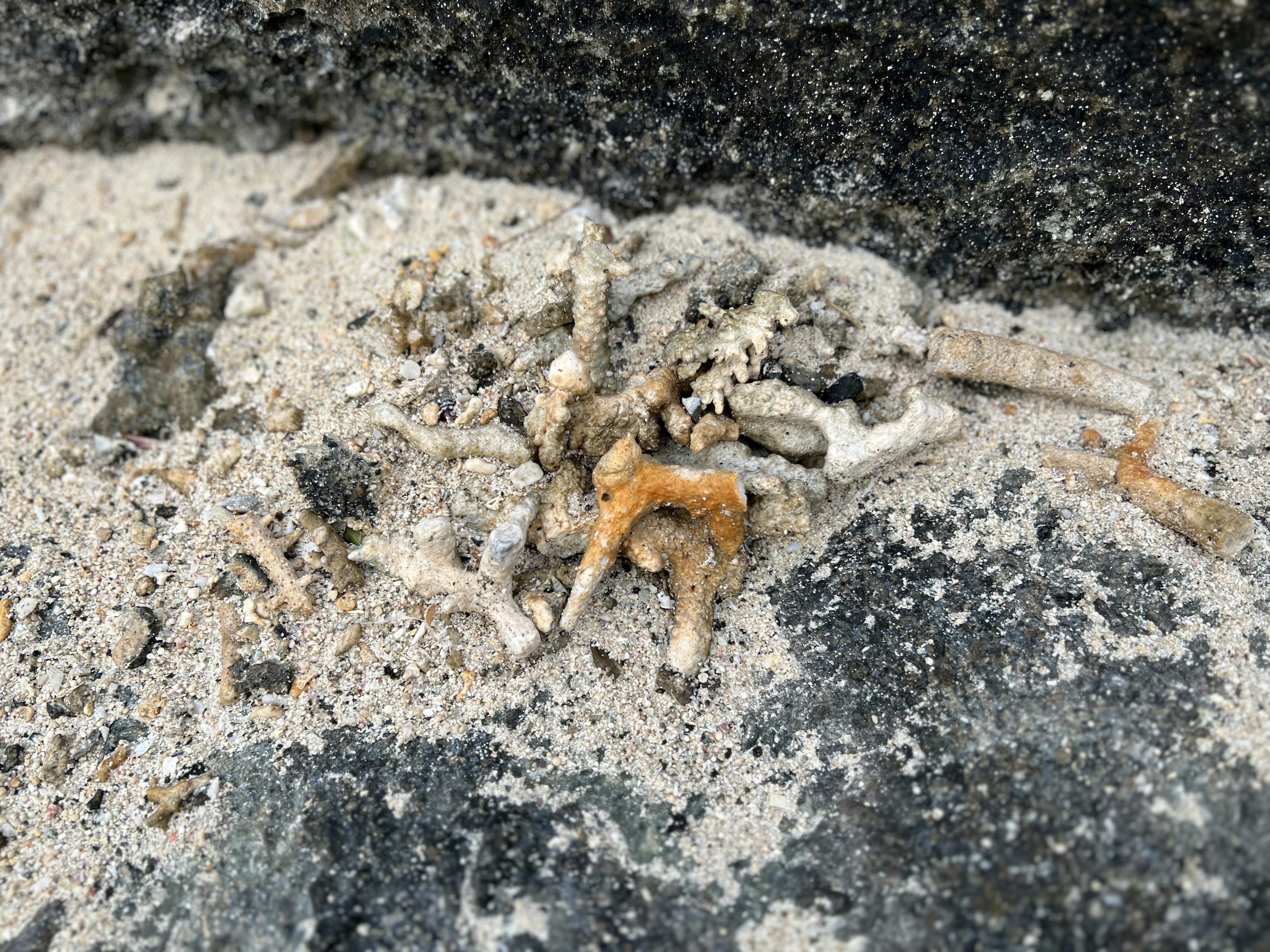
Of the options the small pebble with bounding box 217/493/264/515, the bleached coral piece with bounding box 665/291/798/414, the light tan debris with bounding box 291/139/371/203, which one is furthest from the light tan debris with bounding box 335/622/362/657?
the light tan debris with bounding box 291/139/371/203

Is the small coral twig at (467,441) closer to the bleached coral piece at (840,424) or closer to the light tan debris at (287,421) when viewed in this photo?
the light tan debris at (287,421)

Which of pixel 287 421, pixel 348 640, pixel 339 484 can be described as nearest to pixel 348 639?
pixel 348 640

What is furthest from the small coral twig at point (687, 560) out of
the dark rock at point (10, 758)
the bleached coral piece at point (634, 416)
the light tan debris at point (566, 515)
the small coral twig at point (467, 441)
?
the dark rock at point (10, 758)

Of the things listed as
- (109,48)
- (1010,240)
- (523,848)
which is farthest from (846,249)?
(109,48)

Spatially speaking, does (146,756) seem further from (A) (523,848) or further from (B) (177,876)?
(A) (523,848)

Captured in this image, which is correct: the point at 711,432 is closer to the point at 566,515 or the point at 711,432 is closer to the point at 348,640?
the point at 566,515

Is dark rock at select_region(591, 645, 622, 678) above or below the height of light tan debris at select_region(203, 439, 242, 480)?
below

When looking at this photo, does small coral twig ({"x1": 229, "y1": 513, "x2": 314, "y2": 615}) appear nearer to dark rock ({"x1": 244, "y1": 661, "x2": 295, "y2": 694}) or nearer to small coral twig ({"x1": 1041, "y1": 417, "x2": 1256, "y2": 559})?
dark rock ({"x1": 244, "y1": 661, "x2": 295, "y2": 694})
